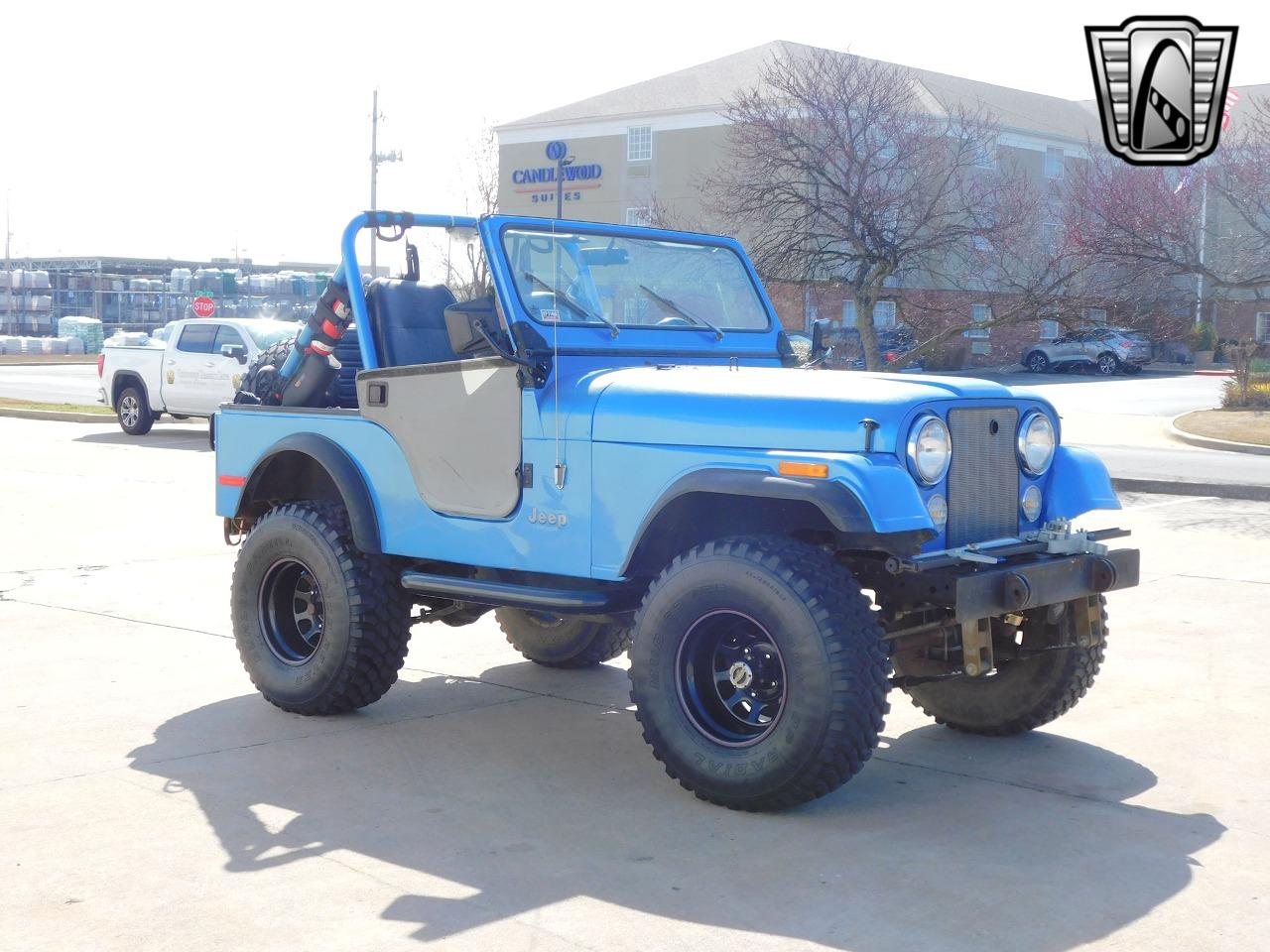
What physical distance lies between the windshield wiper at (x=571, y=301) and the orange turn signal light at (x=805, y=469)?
1.43 meters

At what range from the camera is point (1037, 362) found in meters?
48.2

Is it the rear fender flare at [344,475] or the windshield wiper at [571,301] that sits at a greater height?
the windshield wiper at [571,301]

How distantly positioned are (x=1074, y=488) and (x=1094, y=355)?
4313 centimetres

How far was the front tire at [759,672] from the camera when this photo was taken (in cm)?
482

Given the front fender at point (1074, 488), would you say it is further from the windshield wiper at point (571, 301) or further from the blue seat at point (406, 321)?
the blue seat at point (406, 321)

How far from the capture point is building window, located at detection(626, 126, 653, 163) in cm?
5131

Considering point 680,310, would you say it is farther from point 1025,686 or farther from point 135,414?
point 135,414

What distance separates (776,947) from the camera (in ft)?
13.0

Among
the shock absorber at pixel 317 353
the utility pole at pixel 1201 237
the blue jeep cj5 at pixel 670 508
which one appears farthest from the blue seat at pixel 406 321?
the utility pole at pixel 1201 237

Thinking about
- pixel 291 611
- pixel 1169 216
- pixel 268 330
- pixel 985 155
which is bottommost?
pixel 291 611

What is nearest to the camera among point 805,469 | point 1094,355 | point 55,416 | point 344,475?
point 805,469

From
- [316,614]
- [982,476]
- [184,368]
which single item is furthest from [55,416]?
[982,476]

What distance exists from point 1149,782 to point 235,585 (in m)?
3.95

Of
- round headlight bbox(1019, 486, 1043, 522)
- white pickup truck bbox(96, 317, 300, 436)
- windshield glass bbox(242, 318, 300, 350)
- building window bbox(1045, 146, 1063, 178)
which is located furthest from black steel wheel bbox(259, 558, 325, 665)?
A: building window bbox(1045, 146, 1063, 178)
